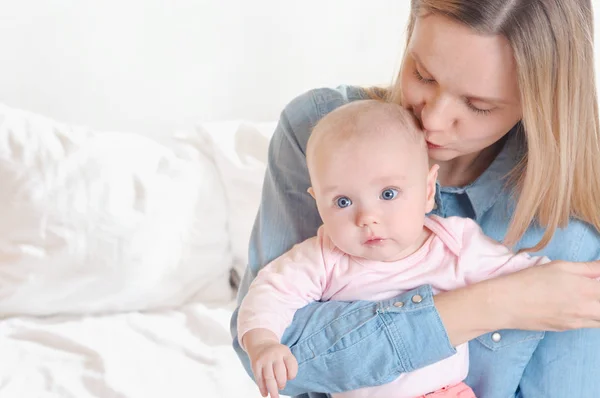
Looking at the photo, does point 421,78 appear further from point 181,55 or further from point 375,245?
point 181,55

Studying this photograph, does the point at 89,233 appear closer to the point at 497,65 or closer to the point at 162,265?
the point at 162,265

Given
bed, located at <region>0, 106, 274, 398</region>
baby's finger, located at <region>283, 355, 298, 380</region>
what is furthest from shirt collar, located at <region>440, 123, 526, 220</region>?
bed, located at <region>0, 106, 274, 398</region>

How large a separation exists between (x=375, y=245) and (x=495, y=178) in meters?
0.28

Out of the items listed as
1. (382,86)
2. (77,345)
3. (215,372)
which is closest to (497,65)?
(382,86)

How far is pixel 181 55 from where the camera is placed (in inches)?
92.6

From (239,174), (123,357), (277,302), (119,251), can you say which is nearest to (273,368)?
(277,302)

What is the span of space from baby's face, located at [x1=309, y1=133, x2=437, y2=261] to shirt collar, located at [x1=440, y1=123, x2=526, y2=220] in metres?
0.17

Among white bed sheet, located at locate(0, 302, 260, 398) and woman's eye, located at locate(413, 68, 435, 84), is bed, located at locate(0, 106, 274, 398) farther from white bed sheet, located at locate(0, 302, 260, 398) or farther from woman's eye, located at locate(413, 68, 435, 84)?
woman's eye, located at locate(413, 68, 435, 84)

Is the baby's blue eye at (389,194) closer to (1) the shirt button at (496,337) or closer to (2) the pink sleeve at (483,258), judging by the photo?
(2) the pink sleeve at (483,258)

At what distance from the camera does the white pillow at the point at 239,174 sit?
222 centimetres

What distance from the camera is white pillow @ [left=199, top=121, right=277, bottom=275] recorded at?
222 cm

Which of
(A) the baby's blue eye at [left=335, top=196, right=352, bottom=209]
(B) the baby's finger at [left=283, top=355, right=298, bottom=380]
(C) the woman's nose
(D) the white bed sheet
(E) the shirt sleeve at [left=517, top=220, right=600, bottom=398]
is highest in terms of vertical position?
(C) the woman's nose

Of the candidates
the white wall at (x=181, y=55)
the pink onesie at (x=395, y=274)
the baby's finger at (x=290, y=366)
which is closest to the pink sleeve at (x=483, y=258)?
the pink onesie at (x=395, y=274)

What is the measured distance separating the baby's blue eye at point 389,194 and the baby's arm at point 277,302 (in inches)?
5.1
